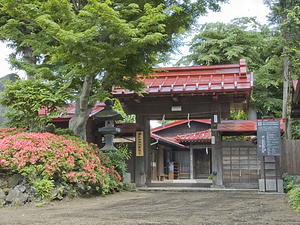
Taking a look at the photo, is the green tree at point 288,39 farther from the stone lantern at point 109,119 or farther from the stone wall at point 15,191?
the stone wall at point 15,191

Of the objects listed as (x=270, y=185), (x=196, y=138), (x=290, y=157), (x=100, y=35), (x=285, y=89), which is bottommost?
(x=270, y=185)

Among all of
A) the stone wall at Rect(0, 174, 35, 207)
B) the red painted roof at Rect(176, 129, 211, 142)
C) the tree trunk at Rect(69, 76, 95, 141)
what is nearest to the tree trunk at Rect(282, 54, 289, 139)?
the red painted roof at Rect(176, 129, 211, 142)

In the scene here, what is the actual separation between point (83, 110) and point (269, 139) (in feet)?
21.6

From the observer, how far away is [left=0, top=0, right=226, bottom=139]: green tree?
27.6 ft

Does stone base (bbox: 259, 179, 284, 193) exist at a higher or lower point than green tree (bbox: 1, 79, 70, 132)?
lower

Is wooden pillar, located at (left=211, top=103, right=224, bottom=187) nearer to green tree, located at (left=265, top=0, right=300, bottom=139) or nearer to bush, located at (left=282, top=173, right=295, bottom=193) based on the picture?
bush, located at (left=282, top=173, right=295, bottom=193)

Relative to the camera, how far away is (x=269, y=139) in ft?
39.3

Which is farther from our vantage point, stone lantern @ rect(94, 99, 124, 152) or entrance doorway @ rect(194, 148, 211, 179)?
entrance doorway @ rect(194, 148, 211, 179)

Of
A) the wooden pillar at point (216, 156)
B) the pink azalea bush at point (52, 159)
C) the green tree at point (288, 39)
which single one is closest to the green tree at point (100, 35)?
the pink azalea bush at point (52, 159)

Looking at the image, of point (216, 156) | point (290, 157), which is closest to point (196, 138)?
point (216, 156)

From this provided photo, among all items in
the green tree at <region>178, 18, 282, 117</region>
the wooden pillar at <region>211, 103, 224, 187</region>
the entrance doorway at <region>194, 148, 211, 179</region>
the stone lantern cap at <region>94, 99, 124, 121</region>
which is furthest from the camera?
the entrance doorway at <region>194, 148, 211, 179</region>

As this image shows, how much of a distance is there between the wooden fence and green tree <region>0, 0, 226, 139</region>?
6.23m

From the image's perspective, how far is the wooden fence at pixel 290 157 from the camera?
13.5m

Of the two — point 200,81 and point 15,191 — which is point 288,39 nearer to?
point 200,81
